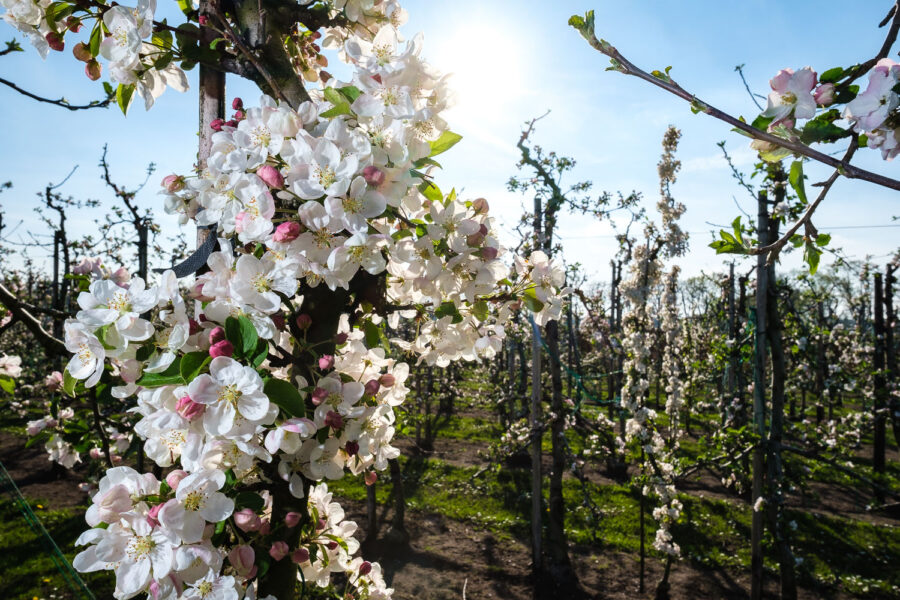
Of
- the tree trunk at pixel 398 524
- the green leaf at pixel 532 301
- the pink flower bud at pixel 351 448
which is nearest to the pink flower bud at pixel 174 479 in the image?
the pink flower bud at pixel 351 448

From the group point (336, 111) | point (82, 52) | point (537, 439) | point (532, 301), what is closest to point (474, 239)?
point (532, 301)

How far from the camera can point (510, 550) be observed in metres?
6.55

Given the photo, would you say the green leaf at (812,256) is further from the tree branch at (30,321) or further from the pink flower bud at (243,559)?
the tree branch at (30,321)

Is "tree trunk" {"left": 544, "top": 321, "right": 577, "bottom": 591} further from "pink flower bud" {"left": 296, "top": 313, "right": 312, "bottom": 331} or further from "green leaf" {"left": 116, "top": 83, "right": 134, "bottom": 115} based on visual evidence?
"green leaf" {"left": 116, "top": 83, "right": 134, "bottom": 115}

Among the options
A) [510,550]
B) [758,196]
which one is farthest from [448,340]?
[510,550]

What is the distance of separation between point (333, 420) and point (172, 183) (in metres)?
0.63

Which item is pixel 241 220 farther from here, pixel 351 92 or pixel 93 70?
pixel 93 70

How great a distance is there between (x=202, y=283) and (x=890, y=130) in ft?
3.89

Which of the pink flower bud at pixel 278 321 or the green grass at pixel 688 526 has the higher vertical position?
the pink flower bud at pixel 278 321

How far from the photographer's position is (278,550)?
108 cm

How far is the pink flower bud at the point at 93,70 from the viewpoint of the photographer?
121cm

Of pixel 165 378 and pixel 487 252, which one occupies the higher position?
pixel 487 252

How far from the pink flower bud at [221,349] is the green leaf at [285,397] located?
0.09 metres

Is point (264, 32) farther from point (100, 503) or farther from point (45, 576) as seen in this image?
point (45, 576)
